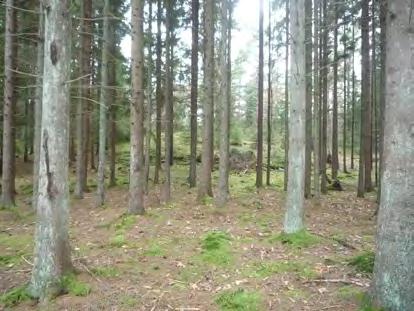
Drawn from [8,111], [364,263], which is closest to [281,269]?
[364,263]

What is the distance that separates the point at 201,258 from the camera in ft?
25.4

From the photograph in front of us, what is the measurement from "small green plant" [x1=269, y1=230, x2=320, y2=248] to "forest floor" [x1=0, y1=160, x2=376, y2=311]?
22 millimetres

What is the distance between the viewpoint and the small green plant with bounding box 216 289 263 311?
5516 millimetres

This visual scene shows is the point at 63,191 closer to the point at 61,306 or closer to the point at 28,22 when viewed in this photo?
the point at 61,306

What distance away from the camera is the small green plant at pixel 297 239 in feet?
27.8

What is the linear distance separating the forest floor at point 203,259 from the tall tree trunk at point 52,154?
0.43 metres

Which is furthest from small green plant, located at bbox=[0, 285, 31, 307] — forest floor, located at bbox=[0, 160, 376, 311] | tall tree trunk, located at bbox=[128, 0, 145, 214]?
tall tree trunk, located at bbox=[128, 0, 145, 214]

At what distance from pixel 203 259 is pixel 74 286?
2454 millimetres

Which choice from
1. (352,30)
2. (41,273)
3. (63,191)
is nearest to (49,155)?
(63,191)

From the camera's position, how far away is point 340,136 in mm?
47219

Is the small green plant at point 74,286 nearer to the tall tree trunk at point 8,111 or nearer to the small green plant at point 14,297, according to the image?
the small green plant at point 14,297

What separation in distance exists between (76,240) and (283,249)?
4.83 m

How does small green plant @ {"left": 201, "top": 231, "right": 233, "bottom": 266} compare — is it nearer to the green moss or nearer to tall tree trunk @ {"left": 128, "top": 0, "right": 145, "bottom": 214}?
the green moss

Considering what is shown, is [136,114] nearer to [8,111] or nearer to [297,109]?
[297,109]
